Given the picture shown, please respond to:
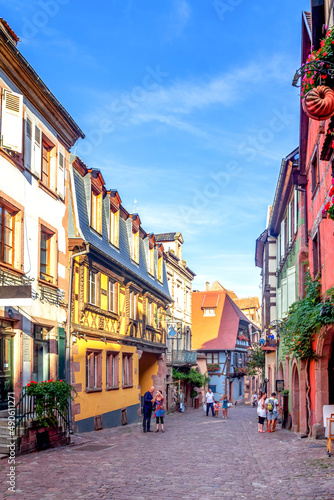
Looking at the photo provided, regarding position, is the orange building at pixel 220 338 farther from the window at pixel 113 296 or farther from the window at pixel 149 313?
the window at pixel 113 296

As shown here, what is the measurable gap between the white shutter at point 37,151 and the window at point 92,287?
5128mm

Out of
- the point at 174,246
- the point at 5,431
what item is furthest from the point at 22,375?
the point at 174,246

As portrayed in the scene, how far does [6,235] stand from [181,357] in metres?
25.3

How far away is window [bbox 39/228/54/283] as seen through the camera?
51.4 feet

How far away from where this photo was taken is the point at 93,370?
20.1 metres

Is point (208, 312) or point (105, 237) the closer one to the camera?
point (105, 237)

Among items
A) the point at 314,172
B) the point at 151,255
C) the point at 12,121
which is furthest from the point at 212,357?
the point at 12,121

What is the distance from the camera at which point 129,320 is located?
24125mm

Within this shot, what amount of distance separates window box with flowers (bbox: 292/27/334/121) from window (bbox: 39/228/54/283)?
27.2 ft

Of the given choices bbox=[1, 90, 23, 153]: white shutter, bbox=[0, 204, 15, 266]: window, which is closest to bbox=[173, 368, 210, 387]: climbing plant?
bbox=[0, 204, 15, 266]: window

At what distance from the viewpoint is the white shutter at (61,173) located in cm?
1699

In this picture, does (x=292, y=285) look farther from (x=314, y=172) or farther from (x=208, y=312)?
(x=208, y=312)

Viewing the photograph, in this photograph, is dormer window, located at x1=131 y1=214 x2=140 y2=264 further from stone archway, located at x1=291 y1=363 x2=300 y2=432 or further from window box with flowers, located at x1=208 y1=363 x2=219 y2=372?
window box with flowers, located at x1=208 y1=363 x2=219 y2=372

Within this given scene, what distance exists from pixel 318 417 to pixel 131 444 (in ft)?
15.9
